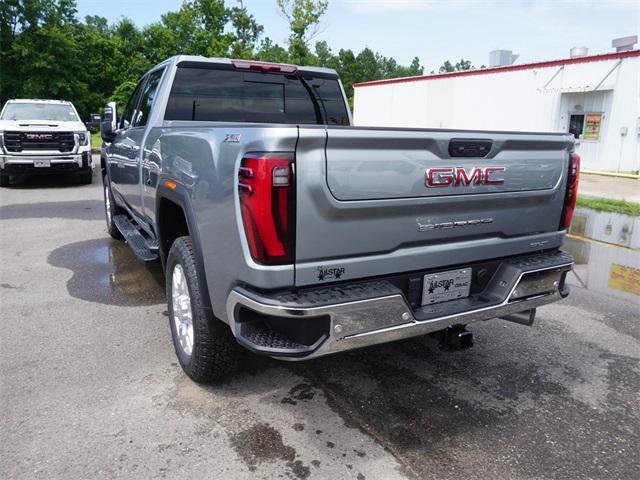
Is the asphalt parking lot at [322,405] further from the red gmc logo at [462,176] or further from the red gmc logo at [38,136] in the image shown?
the red gmc logo at [38,136]

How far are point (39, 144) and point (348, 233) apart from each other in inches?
444

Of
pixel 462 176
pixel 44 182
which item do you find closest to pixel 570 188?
pixel 462 176

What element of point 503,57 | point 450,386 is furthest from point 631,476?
point 503,57

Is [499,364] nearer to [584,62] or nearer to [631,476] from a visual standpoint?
[631,476]

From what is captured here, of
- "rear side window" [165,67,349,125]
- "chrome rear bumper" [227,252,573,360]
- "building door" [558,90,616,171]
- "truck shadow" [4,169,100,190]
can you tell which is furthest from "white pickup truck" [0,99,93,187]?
"building door" [558,90,616,171]

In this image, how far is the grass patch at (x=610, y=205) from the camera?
10.6m

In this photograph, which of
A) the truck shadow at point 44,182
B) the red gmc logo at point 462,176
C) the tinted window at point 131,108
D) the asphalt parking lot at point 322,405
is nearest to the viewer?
the asphalt parking lot at point 322,405

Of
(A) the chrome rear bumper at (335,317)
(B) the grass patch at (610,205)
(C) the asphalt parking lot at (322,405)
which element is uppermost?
(A) the chrome rear bumper at (335,317)

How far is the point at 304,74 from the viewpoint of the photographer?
5.12m

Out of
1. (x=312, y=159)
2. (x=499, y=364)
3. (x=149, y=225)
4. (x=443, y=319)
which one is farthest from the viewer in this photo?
(x=149, y=225)

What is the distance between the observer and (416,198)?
2752mm

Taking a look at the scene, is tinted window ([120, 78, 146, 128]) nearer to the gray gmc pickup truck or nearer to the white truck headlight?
the gray gmc pickup truck

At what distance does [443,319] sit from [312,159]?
1117mm

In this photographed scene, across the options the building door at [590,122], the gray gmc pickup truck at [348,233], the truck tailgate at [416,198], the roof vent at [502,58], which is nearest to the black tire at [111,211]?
the gray gmc pickup truck at [348,233]
